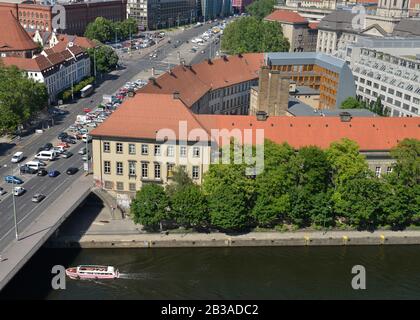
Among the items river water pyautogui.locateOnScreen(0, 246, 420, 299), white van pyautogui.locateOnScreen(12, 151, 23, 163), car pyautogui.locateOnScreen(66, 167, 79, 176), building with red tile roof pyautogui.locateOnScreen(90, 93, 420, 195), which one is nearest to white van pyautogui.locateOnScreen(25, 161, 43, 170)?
white van pyautogui.locateOnScreen(12, 151, 23, 163)

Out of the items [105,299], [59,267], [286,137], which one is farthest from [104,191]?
[286,137]

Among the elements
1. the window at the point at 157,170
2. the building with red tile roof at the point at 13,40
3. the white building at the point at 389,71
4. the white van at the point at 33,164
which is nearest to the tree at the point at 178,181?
the window at the point at 157,170

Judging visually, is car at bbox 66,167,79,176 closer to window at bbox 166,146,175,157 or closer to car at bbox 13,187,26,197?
car at bbox 13,187,26,197

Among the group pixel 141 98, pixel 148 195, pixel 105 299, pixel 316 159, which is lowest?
pixel 105 299

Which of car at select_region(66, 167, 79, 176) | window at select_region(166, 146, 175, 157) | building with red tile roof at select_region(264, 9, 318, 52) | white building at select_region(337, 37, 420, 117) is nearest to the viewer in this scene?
window at select_region(166, 146, 175, 157)

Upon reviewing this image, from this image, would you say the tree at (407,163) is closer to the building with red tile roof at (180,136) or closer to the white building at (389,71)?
the building with red tile roof at (180,136)
